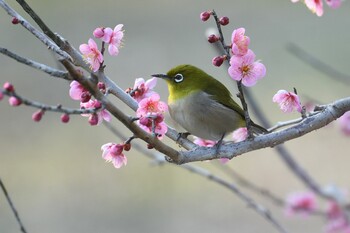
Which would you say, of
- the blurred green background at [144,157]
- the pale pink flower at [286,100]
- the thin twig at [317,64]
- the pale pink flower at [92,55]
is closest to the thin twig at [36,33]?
the pale pink flower at [92,55]

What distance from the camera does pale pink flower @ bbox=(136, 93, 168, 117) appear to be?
1.43m

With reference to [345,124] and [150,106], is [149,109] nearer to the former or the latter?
[150,106]

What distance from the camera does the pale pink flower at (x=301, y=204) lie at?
265 cm

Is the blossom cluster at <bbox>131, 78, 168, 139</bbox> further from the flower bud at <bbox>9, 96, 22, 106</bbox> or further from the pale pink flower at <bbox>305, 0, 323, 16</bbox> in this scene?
the pale pink flower at <bbox>305, 0, 323, 16</bbox>

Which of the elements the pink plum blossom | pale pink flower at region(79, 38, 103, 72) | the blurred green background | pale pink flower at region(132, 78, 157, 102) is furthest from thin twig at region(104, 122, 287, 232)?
the blurred green background

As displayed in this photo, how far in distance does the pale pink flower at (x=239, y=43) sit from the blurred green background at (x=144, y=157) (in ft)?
10.5

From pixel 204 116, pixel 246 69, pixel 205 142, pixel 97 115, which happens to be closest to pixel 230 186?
pixel 205 142

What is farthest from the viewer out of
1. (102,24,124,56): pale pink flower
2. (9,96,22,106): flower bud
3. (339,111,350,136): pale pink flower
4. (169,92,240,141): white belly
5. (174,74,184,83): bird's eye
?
(339,111,350,136): pale pink flower

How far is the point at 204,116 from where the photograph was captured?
2029mm

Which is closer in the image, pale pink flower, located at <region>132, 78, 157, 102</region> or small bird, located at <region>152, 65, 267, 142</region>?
pale pink flower, located at <region>132, 78, 157, 102</region>

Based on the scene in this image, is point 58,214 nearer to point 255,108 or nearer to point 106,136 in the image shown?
point 106,136

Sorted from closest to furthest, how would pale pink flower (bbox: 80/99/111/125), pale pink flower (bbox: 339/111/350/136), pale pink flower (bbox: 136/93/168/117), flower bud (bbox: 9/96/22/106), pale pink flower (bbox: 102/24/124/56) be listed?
flower bud (bbox: 9/96/22/106) < pale pink flower (bbox: 80/99/111/125) < pale pink flower (bbox: 136/93/168/117) < pale pink flower (bbox: 102/24/124/56) < pale pink flower (bbox: 339/111/350/136)

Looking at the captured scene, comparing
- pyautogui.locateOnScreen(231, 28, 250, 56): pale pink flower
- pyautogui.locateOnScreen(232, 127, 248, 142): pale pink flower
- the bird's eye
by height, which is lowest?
pyautogui.locateOnScreen(232, 127, 248, 142): pale pink flower

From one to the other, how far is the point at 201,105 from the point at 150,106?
0.61m
